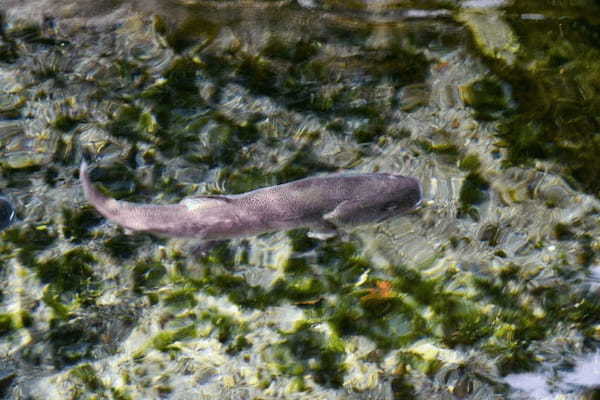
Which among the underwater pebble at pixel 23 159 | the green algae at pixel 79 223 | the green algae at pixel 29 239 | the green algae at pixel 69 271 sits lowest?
the green algae at pixel 69 271

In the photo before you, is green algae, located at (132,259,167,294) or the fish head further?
green algae, located at (132,259,167,294)

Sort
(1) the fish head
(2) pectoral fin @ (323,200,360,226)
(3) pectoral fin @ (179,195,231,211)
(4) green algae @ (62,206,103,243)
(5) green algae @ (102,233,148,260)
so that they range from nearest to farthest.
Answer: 1. (3) pectoral fin @ (179,195,231,211)
2. (2) pectoral fin @ (323,200,360,226)
3. (1) the fish head
4. (5) green algae @ (102,233,148,260)
5. (4) green algae @ (62,206,103,243)

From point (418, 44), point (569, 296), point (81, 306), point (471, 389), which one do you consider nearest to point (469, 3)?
point (418, 44)

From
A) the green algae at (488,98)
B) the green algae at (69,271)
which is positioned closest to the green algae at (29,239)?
the green algae at (69,271)

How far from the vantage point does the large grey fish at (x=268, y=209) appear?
4883 mm

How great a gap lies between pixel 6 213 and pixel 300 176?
2771mm

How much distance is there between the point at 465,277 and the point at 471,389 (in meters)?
0.96

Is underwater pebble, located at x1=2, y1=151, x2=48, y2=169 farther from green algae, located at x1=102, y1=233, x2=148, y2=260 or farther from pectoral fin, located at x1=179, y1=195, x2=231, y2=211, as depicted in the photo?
pectoral fin, located at x1=179, y1=195, x2=231, y2=211

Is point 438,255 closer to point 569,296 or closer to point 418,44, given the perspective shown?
point 569,296

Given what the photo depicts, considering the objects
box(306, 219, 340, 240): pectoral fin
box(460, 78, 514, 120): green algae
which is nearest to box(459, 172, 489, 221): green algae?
box(460, 78, 514, 120): green algae

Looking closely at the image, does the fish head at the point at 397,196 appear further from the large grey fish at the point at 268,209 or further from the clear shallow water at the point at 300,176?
the clear shallow water at the point at 300,176

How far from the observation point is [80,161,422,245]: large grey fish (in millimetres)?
4883

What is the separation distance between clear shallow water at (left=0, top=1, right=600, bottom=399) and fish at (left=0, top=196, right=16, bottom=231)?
0.09 m

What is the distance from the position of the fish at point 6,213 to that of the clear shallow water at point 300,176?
0.31 feet
